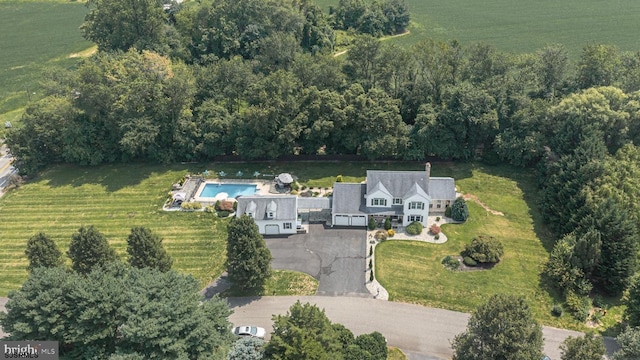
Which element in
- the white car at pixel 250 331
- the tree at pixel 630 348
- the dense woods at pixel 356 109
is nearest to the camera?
the tree at pixel 630 348

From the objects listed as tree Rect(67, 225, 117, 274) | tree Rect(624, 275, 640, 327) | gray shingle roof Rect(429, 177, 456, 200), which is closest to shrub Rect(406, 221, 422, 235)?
gray shingle roof Rect(429, 177, 456, 200)

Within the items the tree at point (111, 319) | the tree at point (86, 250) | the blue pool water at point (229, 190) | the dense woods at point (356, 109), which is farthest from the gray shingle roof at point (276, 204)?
the tree at point (111, 319)

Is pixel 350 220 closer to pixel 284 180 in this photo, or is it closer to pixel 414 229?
pixel 414 229

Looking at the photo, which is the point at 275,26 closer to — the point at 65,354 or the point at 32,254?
the point at 32,254

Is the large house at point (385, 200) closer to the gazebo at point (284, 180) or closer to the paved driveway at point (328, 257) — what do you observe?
the paved driveway at point (328, 257)

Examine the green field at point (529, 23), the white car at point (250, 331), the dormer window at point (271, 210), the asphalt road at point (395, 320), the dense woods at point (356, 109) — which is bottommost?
the asphalt road at point (395, 320)
